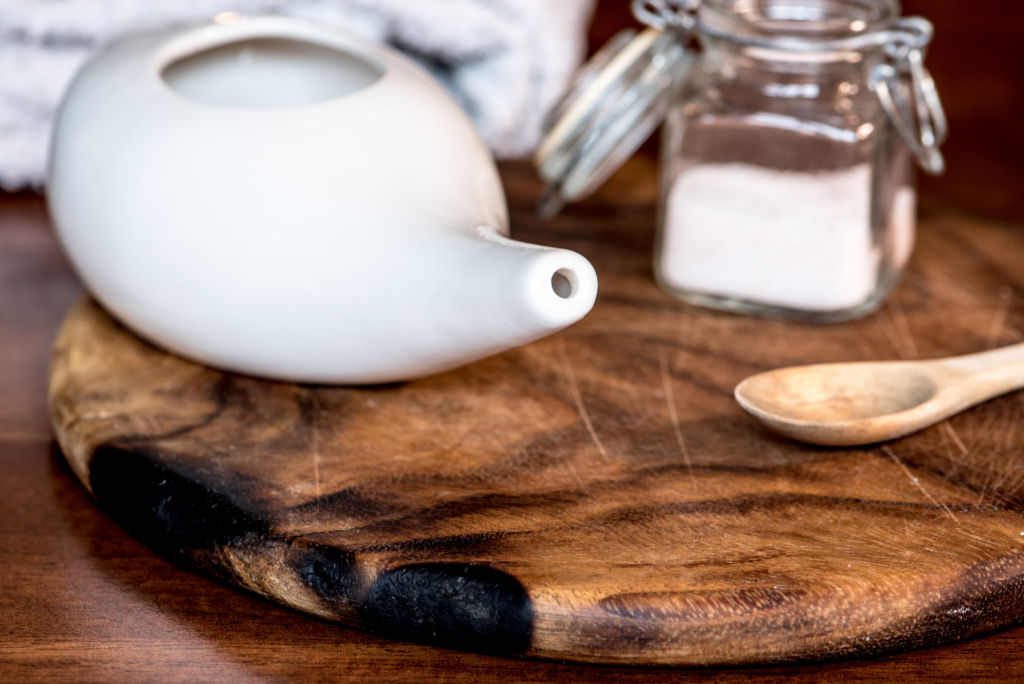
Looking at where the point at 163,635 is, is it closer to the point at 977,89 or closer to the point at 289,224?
the point at 289,224

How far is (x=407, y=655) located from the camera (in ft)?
1.19

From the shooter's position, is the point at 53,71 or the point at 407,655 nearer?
the point at 407,655

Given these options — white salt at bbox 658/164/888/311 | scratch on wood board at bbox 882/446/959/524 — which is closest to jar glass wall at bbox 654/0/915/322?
white salt at bbox 658/164/888/311

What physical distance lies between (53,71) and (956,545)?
20.8 inches

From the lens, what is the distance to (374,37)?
27.3 inches

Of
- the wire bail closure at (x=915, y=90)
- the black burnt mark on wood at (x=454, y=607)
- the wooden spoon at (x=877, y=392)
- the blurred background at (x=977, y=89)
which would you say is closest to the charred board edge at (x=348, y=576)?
the black burnt mark on wood at (x=454, y=607)

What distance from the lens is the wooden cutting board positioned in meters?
0.36

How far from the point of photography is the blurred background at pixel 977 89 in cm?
86

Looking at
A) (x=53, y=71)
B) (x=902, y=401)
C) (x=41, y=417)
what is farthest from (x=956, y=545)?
(x=53, y=71)

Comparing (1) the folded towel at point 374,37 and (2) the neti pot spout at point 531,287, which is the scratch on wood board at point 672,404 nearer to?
(2) the neti pot spout at point 531,287

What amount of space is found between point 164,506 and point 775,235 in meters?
0.27

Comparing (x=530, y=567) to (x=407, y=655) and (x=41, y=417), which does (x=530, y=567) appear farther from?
(x=41, y=417)

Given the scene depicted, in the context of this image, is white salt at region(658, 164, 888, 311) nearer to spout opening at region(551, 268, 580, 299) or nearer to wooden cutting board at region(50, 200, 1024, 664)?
wooden cutting board at region(50, 200, 1024, 664)

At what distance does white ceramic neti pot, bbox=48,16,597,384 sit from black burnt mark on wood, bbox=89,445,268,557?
6cm
